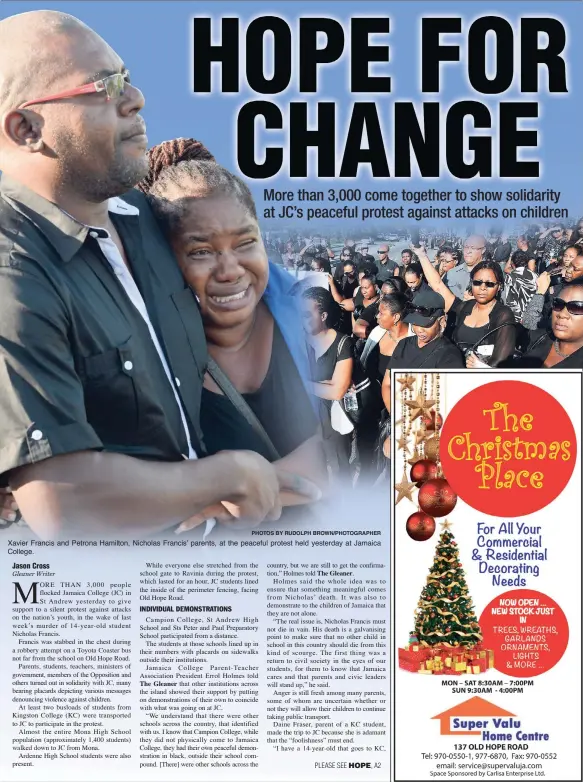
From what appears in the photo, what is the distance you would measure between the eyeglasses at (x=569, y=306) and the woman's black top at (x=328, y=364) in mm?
851

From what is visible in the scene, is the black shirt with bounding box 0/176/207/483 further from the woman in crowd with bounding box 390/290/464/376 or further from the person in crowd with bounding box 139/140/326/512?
the woman in crowd with bounding box 390/290/464/376

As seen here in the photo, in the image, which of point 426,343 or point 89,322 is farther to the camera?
point 426,343

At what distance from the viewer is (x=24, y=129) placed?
4020 mm

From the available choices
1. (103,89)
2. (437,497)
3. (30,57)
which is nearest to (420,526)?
(437,497)

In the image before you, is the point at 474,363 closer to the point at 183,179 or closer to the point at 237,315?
the point at 237,315

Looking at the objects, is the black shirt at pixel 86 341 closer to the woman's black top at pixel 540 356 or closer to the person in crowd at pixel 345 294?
the person in crowd at pixel 345 294

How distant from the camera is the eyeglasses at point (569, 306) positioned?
14.2 feet

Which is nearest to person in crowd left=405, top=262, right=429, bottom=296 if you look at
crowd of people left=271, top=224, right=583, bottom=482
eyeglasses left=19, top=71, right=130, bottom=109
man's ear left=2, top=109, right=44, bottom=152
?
crowd of people left=271, top=224, right=583, bottom=482

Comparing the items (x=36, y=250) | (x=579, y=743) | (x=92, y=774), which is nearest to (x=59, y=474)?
(x=36, y=250)

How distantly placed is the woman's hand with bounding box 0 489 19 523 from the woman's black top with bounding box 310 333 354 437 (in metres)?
1.26

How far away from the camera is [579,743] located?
173 inches

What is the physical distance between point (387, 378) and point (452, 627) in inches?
41.7

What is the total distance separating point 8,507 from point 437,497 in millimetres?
1718

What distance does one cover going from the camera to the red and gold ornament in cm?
436
